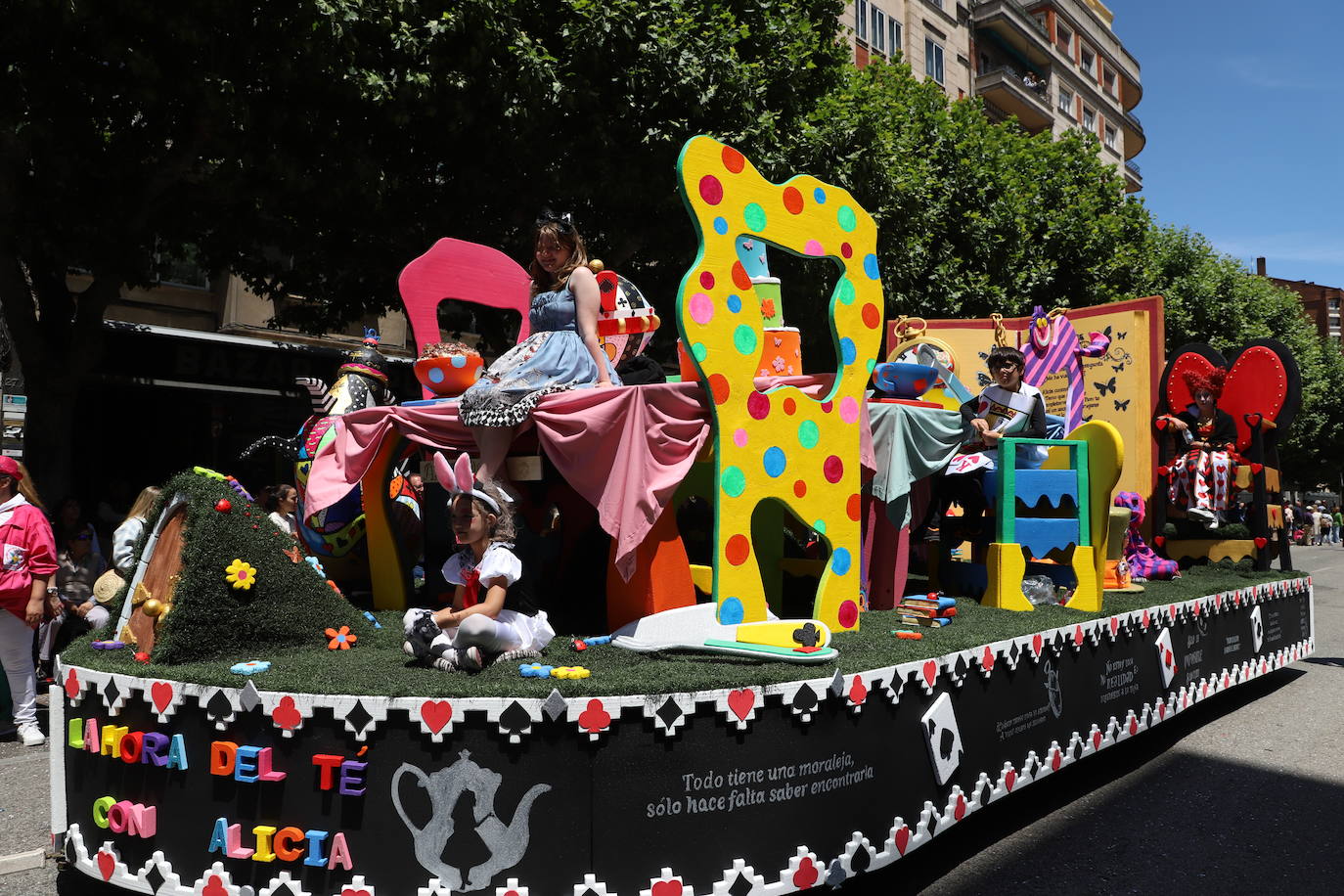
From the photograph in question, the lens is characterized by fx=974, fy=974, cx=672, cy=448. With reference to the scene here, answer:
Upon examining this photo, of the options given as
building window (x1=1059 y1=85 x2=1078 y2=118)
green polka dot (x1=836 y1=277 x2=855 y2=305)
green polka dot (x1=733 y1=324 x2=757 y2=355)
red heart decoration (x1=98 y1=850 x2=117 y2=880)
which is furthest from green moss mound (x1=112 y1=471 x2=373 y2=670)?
building window (x1=1059 y1=85 x2=1078 y2=118)

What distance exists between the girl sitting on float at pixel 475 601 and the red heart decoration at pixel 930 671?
1608mm

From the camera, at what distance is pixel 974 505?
22.2 feet

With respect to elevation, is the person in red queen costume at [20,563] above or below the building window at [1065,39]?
below

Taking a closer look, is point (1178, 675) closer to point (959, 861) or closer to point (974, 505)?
point (974, 505)

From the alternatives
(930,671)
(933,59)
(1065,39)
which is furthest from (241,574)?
(1065,39)

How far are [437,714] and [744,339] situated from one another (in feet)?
7.31

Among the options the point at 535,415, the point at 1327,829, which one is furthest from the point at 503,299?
the point at 1327,829

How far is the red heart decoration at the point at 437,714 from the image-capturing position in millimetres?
3191

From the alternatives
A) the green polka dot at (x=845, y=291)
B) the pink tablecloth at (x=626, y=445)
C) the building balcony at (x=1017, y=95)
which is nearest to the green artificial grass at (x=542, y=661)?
the pink tablecloth at (x=626, y=445)

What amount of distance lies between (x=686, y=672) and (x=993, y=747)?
6.18 feet

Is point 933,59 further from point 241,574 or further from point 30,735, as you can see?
point 241,574

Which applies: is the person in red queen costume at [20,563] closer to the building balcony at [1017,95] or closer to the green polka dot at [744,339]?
the green polka dot at [744,339]

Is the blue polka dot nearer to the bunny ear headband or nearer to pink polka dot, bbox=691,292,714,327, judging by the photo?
the bunny ear headband

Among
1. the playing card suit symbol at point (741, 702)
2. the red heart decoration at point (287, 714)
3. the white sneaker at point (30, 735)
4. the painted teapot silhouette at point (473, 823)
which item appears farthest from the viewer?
the white sneaker at point (30, 735)
